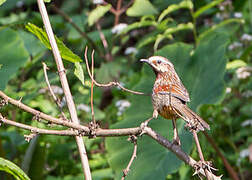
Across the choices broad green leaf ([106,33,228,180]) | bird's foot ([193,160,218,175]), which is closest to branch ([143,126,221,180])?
bird's foot ([193,160,218,175])

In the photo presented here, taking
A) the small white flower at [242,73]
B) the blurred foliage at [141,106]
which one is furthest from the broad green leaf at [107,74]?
the small white flower at [242,73]

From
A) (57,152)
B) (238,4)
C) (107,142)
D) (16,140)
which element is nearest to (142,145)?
(107,142)

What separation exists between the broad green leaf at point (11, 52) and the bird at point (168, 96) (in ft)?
4.30

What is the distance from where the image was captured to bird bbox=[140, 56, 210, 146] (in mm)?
1821

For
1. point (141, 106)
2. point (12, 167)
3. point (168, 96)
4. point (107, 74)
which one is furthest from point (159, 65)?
point (107, 74)

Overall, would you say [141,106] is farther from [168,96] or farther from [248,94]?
[168,96]

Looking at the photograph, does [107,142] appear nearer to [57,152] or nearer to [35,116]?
[57,152]

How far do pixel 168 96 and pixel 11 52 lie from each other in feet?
6.40

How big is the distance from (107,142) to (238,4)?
9.67ft

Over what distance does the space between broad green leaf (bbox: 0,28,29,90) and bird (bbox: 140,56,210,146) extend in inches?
51.6

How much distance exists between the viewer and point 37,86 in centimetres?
407

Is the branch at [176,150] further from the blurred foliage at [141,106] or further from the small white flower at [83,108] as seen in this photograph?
the small white flower at [83,108]

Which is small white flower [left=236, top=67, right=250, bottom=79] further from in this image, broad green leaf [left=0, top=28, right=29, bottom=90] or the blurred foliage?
broad green leaf [left=0, top=28, right=29, bottom=90]

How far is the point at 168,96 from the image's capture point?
1.91 metres
